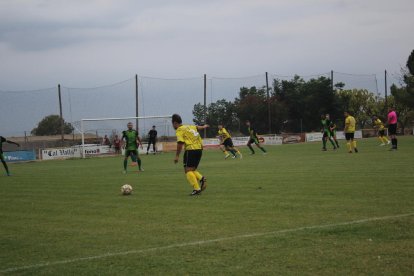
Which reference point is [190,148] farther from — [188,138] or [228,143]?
[228,143]

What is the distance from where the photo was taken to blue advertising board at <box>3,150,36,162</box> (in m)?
38.7

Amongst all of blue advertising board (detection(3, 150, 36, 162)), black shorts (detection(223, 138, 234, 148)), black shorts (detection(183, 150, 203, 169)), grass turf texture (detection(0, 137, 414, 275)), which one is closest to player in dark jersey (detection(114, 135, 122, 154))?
blue advertising board (detection(3, 150, 36, 162))

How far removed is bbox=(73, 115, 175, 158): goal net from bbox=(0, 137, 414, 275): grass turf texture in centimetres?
2791

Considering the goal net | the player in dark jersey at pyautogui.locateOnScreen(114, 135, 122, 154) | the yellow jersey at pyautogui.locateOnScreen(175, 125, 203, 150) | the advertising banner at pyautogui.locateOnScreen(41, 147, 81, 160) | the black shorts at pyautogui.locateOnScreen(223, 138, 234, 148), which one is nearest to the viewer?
the yellow jersey at pyautogui.locateOnScreen(175, 125, 203, 150)

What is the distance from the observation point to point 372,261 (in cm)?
569

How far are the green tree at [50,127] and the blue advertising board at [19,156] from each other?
5.34 metres

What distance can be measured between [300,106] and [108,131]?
91.1 ft

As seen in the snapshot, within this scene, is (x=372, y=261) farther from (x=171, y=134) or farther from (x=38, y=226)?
(x=171, y=134)

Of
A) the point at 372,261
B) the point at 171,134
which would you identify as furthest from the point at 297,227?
the point at 171,134

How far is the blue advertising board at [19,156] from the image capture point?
38.7m

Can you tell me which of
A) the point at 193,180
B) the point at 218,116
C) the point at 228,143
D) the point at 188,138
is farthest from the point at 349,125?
the point at 218,116

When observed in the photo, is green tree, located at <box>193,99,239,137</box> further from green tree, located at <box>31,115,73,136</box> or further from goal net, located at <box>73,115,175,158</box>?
green tree, located at <box>31,115,73,136</box>

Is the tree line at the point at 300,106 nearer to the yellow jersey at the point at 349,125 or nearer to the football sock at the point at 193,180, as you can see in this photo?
the yellow jersey at the point at 349,125

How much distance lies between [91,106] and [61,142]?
545 centimetres
